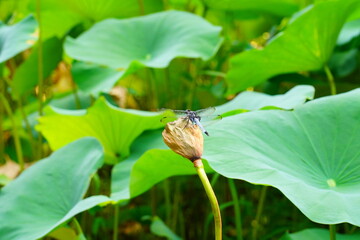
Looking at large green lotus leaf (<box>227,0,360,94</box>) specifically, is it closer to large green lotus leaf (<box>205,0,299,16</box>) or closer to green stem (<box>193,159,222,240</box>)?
large green lotus leaf (<box>205,0,299,16</box>)

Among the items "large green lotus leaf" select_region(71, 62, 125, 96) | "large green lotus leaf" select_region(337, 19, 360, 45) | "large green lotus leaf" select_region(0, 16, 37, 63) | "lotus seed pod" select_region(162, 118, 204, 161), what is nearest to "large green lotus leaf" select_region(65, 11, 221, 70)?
"large green lotus leaf" select_region(71, 62, 125, 96)

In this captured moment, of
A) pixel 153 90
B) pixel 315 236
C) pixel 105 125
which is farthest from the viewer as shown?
pixel 153 90

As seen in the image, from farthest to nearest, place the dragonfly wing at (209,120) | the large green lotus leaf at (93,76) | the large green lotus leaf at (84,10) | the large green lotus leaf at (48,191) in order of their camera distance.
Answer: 1. the large green lotus leaf at (84,10)
2. the large green lotus leaf at (93,76)
3. the large green lotus leaf at (48,191)
4. the dragonfly wing at (209,120)

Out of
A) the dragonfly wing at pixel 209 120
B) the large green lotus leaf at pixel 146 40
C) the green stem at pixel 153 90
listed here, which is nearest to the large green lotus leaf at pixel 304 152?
the dragonfly wing at pixel 209 120

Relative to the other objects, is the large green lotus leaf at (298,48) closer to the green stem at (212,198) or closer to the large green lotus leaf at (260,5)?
the large green lotus leaf at (260,5)

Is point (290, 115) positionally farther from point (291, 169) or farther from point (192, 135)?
point (192, 135)

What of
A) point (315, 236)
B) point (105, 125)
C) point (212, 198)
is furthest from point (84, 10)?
point (212, 198)

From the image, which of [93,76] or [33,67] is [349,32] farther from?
[33,67]
